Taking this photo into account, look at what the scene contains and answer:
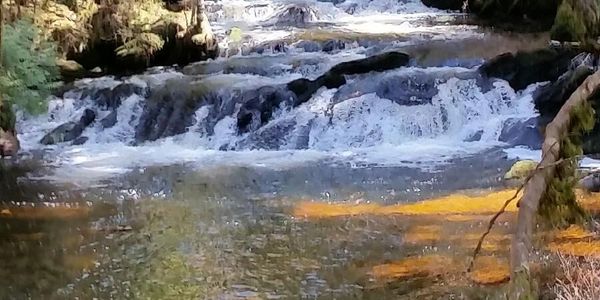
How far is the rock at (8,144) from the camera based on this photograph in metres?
12.5

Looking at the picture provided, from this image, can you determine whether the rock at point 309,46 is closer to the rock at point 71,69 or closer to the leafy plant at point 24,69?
the rock at point 71,69

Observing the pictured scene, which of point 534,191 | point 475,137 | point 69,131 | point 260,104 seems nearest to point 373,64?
point 260,104

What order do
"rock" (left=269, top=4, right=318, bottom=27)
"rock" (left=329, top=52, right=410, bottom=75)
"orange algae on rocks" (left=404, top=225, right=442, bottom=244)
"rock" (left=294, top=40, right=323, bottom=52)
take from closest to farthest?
"orange algae on rocks" (left=404, top=225, right=442, bottom=244) < "rock" (left=329, top=52, right=410, bottom=75) < "rock" (left=294, top=40, right=323, bottom=52) < "rock" (left=269, top=4, right=318, bottom=27)

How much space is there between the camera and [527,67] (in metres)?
14.3

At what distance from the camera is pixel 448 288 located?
656 centimetres

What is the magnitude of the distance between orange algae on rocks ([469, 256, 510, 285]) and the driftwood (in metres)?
3.10

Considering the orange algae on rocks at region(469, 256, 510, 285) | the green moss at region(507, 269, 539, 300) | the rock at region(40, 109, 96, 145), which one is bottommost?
the rock at region(40, 109, 96, 145)

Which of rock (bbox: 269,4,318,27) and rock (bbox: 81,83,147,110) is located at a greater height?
rock (bbox: 269,4,318,27)

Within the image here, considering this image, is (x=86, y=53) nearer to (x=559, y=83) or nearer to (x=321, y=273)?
(x=559, y=83)

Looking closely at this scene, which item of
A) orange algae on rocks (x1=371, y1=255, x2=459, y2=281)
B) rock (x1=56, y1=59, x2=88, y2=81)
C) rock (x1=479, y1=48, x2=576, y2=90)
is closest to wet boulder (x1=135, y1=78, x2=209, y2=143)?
rock (x1=56, y1=59, x2=88, y2=81)

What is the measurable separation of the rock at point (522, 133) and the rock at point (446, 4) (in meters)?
10.1

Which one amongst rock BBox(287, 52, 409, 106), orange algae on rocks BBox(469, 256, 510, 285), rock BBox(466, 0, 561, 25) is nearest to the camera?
orange algae on rocks BBox(469, 256, 510, 285)

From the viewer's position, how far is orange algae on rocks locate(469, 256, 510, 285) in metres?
6.59

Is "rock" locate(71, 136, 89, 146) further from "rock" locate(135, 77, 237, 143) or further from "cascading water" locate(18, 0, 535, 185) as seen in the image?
"rock" locate(135, 77, 237, 143)
